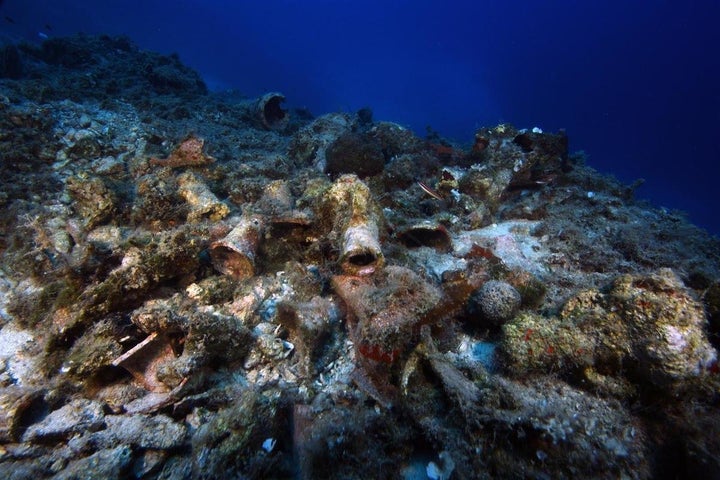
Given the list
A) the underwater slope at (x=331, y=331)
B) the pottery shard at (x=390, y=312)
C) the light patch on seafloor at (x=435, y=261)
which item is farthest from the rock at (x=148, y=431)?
the light patch on seafloor at (x=435, y=261)

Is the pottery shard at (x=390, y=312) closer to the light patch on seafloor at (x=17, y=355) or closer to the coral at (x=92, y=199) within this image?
the light patch on seafloor at (x=17, y=355)

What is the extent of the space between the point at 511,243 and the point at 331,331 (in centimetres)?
342

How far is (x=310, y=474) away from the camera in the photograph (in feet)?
6.79

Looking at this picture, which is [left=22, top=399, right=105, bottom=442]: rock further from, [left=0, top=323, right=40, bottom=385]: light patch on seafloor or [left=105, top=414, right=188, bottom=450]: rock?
[left=0, top=323, right=40, bottom=385]: light patch on seafloor

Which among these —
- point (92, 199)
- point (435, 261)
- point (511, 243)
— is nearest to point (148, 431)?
point (435, 261)

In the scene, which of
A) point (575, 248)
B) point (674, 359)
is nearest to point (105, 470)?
point (674, 359)

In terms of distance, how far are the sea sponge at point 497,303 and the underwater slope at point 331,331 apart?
23 mm

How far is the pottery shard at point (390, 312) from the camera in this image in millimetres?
2633

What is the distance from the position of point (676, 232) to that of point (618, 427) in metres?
4.89

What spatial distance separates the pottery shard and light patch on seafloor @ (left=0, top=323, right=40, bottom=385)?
3023 millimetres

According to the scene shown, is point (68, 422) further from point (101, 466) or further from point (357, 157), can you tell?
point (357, 157)

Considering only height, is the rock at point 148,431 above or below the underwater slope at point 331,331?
below

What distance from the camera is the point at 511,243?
5.19 meters

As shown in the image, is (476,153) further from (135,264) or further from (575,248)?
(135,264)
